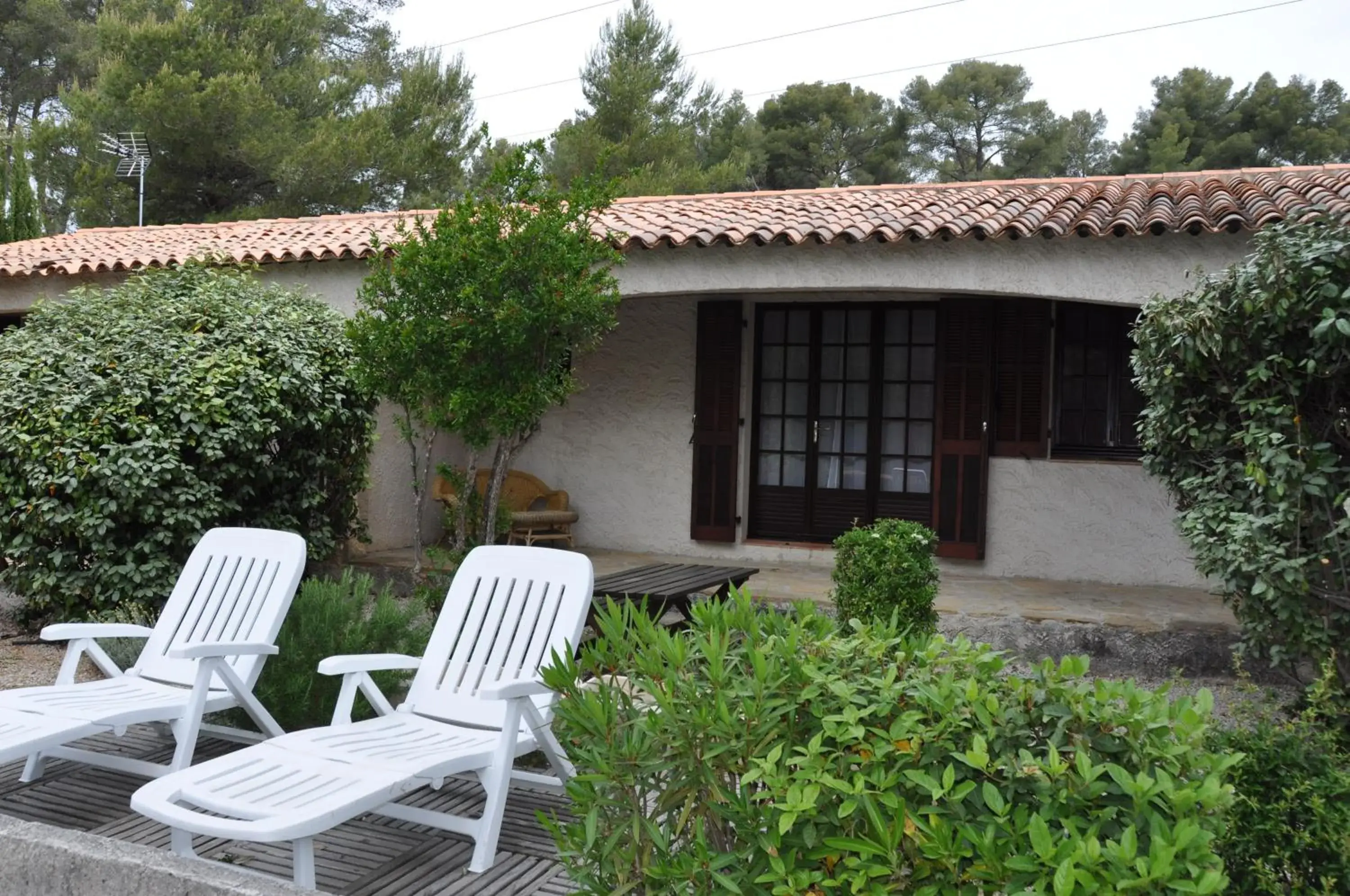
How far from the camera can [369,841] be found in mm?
3893

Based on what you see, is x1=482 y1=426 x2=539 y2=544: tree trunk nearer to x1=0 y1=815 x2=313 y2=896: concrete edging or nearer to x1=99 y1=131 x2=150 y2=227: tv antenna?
x1=0 y1=815 x2=313 y2=896: concrete edging

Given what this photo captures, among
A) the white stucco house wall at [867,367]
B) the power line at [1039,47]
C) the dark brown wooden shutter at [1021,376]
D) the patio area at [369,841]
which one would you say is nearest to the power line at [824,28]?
the power line at [1039,47]

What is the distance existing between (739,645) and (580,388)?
4.46 m

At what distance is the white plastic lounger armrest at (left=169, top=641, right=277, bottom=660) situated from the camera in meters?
3.97

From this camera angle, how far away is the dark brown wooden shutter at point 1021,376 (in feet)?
30.6

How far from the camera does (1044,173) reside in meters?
29.1

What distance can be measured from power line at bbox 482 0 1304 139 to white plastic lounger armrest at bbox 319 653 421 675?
22.6m

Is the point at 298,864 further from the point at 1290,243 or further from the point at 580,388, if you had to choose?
the point at 1290,243

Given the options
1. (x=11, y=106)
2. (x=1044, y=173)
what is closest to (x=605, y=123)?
(x=1044, y=173)

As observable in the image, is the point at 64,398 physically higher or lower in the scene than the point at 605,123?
lower

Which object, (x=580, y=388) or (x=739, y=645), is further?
(x=580, y=388)

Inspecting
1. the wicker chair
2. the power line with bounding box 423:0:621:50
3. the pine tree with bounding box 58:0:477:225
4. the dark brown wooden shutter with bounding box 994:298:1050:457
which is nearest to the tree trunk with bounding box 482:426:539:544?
the wicker chair

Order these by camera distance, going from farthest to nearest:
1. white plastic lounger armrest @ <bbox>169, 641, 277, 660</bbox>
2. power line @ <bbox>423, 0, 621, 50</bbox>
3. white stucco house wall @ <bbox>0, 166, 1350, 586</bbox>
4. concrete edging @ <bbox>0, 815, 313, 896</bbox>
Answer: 1. power line @ <bbox>423, 0, 621, 50</bbox>
2. white stucco house wall @ <bbox>0, 166, 1350, 586</bbox>
3. white plastic lounger armrest @ <bbox>169, 641, 277, 660</bbox>
4. concrete edging @ <bbox>0, 815, 313, 896</bbox>

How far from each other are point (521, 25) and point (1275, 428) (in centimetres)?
2522
